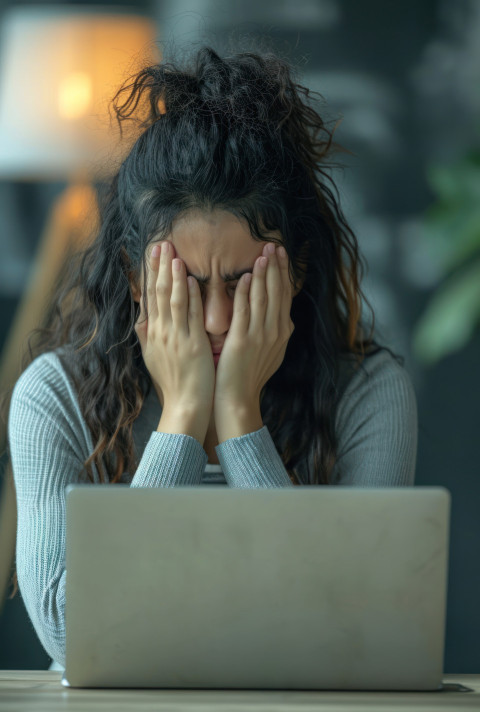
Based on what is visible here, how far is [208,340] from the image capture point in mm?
1233

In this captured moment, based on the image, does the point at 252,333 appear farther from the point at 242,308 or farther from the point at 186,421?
the point at 186,421

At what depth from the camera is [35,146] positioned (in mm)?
2082

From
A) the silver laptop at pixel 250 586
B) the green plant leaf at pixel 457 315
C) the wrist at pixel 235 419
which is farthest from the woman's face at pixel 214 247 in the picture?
the green plant leaf at pixel 457 315

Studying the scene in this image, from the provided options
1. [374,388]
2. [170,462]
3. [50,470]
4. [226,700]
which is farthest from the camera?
[374,388]

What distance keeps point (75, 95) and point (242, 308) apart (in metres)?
1.12

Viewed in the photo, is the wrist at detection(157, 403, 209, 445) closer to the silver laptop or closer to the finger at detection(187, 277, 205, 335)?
the finger at detection(187, 277, 205, 335)

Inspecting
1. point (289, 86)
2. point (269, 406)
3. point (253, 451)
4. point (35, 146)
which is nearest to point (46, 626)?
point (253, 451)

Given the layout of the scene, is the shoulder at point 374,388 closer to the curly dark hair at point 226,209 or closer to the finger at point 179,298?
the curly dark hair at point 226,209

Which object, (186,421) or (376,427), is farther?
(376,427)

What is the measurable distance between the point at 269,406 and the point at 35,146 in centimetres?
108

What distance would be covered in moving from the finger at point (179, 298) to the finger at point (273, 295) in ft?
0.41

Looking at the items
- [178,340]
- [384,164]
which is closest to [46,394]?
[178,340]

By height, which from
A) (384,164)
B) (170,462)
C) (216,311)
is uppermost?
(384,164)

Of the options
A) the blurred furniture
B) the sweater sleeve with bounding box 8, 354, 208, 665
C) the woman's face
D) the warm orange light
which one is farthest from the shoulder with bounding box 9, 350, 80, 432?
the warm orange light
